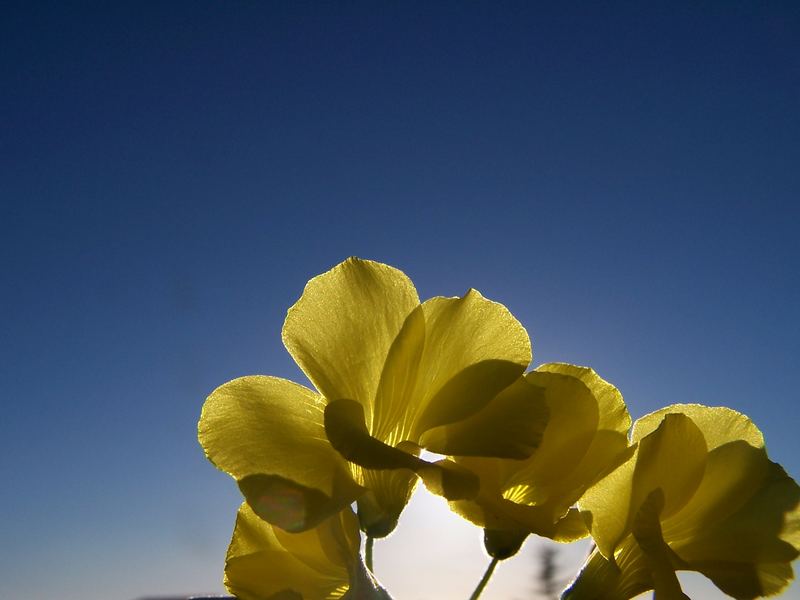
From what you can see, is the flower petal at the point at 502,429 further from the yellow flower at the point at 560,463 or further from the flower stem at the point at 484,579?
the flower stem at the point at 484,579

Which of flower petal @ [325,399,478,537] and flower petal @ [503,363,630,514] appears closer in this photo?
flower petal @ [325,399,478,537]

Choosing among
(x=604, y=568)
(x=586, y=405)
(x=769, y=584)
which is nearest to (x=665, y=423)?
(x=586, y=405)

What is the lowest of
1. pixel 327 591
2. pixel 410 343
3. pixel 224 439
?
pixel 327 591

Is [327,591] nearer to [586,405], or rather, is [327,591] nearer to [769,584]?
[586,405]

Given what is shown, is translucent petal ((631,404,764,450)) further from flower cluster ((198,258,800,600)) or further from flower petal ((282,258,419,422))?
flower petal ((282,258,419,422))

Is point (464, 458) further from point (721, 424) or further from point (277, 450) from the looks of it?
point (721, 424)

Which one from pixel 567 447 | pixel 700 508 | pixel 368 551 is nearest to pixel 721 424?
pixel 700 508

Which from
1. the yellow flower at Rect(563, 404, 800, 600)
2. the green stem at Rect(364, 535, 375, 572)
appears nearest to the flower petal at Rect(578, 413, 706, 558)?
the yellow flower at Rect(563, 404, 800, 600)
